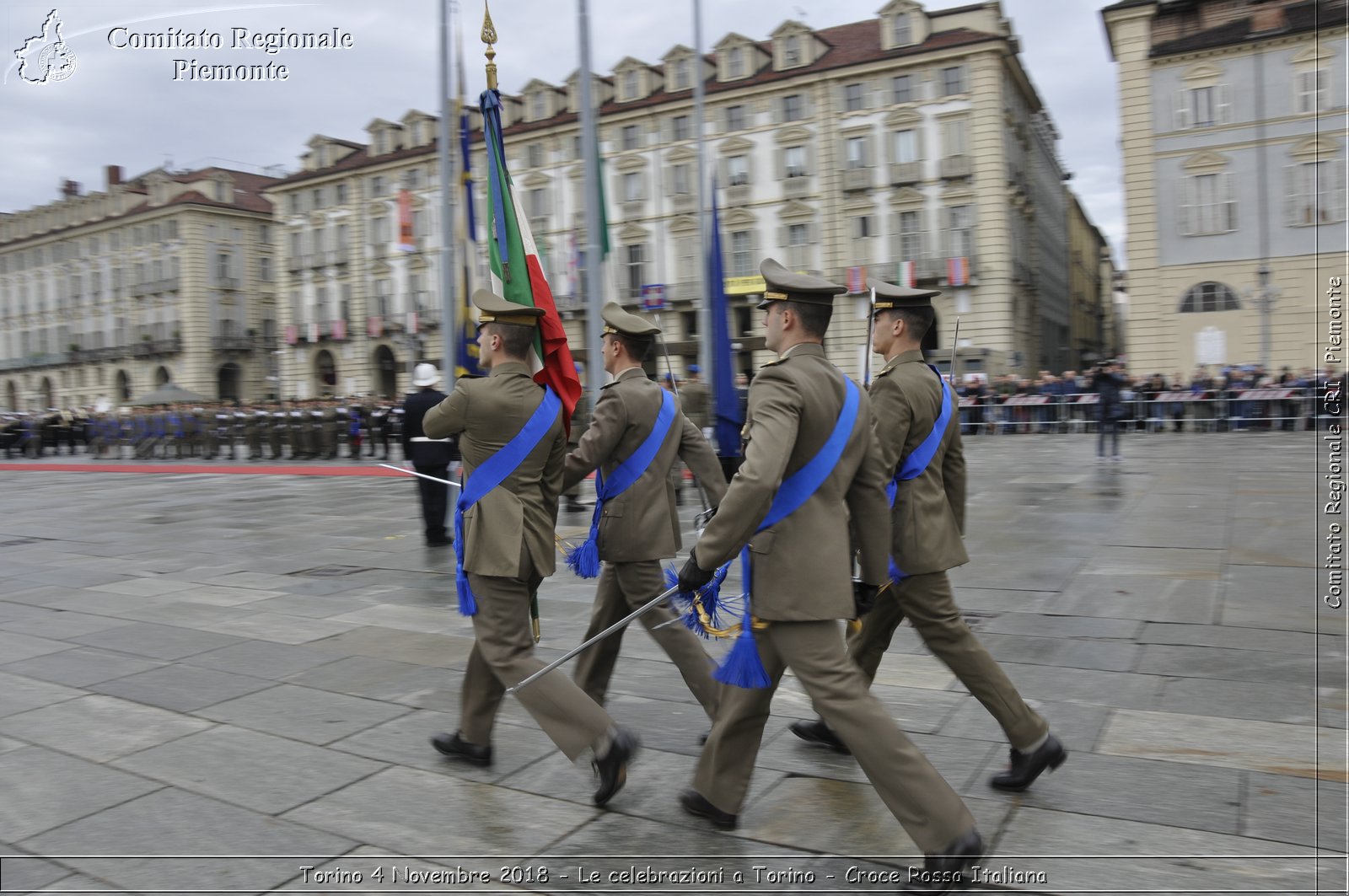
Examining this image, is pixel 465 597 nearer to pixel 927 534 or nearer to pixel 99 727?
pixel 927 534

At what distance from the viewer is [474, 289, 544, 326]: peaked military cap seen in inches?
156

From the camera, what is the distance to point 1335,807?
3496mm

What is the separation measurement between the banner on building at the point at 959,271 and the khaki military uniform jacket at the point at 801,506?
35569mm

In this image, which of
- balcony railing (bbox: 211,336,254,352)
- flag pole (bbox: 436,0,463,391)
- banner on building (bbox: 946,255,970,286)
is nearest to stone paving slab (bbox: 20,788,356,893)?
flag pole (bbox: 436,0,463,391)

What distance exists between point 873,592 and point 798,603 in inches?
16.3

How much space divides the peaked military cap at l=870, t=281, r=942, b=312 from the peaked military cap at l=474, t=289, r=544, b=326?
1.29m

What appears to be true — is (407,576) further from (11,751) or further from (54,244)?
(54,244)

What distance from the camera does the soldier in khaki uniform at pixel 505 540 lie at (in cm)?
375

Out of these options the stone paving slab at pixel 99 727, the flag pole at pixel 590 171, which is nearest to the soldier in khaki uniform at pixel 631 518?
the stone paving slab at pixel 99 727

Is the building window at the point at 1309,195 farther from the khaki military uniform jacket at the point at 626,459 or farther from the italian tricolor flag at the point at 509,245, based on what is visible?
the khaki military uniform jacket at the point at 626,459

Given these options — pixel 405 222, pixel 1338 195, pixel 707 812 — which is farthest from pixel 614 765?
pixel 1338 195

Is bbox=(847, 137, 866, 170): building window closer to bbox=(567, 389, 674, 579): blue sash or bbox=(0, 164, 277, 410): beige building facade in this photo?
bbox=(567, 389, 674, 579): blue sash

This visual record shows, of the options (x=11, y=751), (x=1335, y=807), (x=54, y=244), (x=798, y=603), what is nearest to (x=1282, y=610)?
(x=1335, y=807)

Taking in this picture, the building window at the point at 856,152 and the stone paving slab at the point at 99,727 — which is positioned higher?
the building window at the point at 856,152
